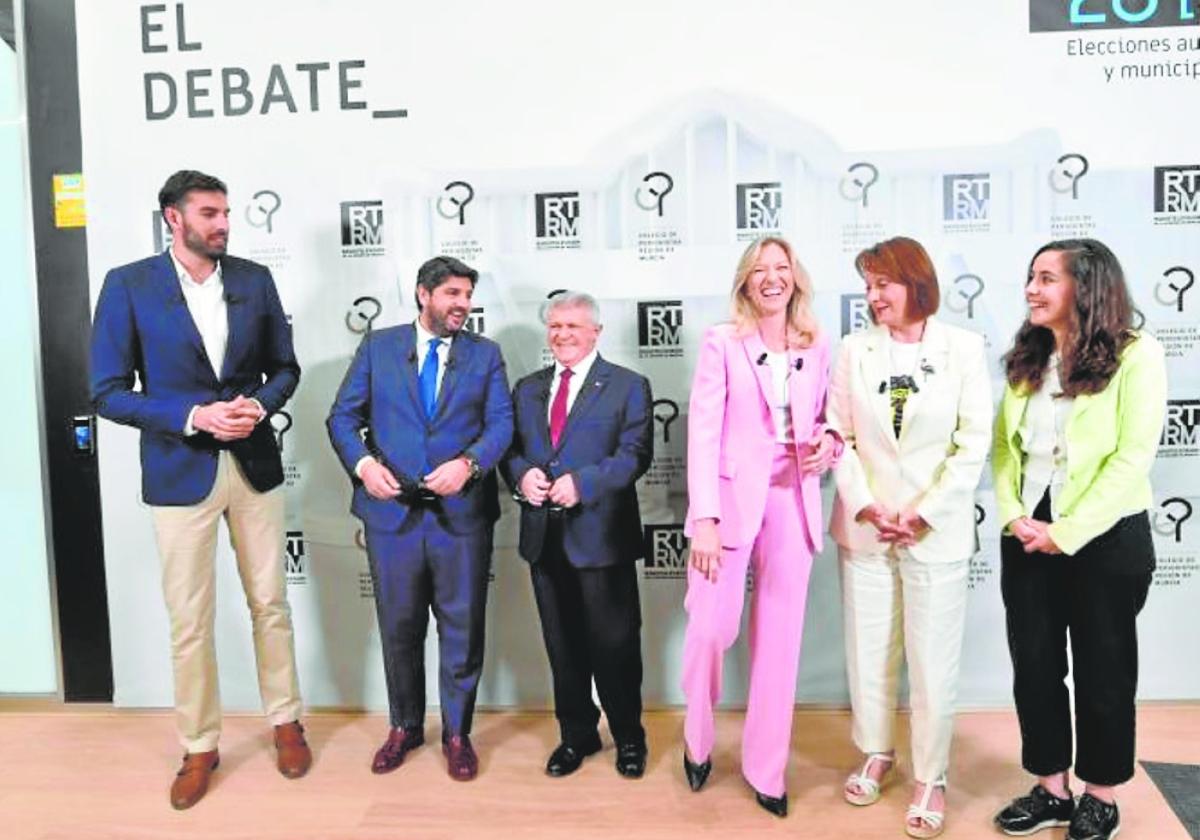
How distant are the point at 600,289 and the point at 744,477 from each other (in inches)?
42.9

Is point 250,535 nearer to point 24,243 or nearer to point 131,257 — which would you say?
point 131,257

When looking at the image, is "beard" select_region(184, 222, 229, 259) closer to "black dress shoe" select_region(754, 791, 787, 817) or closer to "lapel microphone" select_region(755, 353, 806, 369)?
"lapel microphone" select_region(755, 353, 806, 369)

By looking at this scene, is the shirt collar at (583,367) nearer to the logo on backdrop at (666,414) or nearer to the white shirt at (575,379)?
the white shirt at (575,379)

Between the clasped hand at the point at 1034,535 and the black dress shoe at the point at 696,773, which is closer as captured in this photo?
the clasped hand at the point at 1034,535

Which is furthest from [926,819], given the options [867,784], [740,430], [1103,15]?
[1103,15]

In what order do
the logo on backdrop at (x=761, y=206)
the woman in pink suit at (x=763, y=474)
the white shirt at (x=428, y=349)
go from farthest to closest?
1. the logo on backdrop at (x=761, y=206)
2. the white shirt at (x=428, y=349)
3. the woman in pink suit at (x=763, y=474)

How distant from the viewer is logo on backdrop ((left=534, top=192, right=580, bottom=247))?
135 inches

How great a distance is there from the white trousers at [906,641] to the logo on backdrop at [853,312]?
1.00 metres

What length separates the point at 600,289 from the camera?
3451 millimetres

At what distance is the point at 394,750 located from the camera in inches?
122

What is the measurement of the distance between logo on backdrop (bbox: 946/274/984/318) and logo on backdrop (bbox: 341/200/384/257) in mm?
2097

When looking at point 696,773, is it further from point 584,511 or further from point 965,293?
point 965,293

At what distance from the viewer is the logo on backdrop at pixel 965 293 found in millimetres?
3367

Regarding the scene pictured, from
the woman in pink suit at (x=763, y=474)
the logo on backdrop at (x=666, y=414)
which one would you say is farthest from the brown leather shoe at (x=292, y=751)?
the logo on backdrop at (x=666, y=414)
